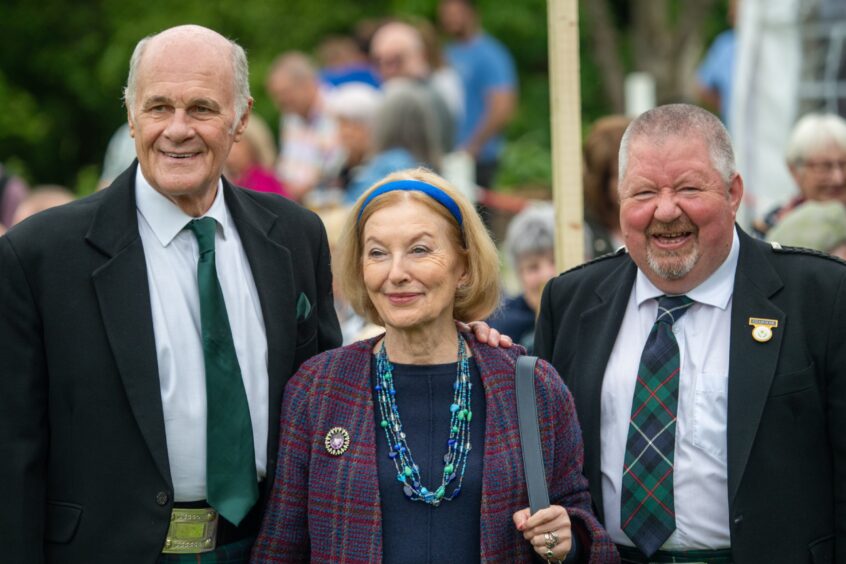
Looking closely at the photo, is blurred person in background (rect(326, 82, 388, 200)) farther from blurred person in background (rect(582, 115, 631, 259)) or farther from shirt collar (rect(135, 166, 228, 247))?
shirt collar (rect(135, 166, 228, 247))

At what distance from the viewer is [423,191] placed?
13.9 feet

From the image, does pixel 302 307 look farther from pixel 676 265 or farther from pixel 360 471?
pixel 676 265

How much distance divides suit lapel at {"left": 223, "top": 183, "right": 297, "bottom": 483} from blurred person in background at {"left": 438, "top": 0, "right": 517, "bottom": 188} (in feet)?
24.0

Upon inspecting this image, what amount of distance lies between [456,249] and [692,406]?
2.98 ft

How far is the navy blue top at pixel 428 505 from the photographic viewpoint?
13.2 feet

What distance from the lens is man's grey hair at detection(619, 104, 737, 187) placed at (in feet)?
14.4

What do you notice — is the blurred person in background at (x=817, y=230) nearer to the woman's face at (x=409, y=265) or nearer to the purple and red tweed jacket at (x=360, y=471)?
the purple and red tweed jacket at (x=360, y=471)

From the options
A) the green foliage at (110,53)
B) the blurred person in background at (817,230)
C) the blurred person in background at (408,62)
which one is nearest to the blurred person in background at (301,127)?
the blurred person in background at (408,62)

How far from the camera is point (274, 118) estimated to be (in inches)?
758

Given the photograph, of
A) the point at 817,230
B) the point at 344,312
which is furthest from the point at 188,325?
the point at 817,230

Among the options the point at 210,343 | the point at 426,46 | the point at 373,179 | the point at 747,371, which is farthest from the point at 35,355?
the point at 426,46

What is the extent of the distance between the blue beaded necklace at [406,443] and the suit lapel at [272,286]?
327mm

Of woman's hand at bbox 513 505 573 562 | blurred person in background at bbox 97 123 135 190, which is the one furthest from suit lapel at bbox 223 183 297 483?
blurred person in background at bbox 97 123 135 190

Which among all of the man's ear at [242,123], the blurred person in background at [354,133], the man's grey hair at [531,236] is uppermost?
the blurred person in background at [354,133]
